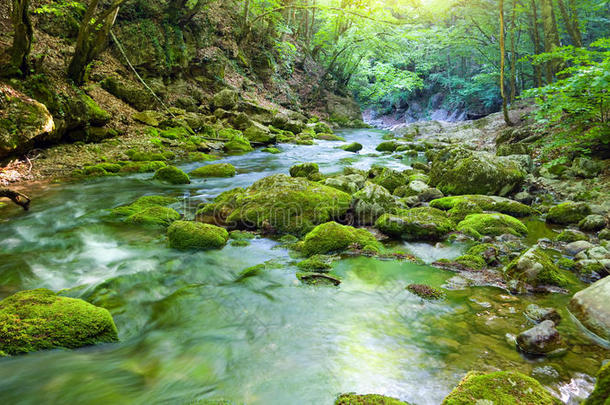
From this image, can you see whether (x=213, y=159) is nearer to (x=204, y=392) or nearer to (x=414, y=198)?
(x=414, y=198)

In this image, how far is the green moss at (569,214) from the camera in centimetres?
611

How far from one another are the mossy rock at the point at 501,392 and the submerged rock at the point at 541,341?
24.9 inches

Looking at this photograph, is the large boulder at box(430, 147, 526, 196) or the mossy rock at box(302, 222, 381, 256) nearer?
the mossy rock at box(302, 222, 381, 256)

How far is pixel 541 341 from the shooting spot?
2.68 m

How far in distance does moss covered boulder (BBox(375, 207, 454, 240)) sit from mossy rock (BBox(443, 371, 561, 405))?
3528 millimetres

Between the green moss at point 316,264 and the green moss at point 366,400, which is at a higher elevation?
the green moss at point 366,400

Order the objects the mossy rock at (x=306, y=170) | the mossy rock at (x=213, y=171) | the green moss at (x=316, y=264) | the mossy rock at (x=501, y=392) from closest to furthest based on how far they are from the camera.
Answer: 1. the mossy rock at (x=501, y=392)
2. the green moss at (x=316, y=264)
3. the mossy rock at (x=306, y=170)
4. the mossy rock at (x=213, y=171)

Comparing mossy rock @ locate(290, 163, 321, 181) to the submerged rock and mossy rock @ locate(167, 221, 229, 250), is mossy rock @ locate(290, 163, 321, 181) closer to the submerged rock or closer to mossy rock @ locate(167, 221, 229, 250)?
mossy rock @ locate(167, 221, 229, 250)

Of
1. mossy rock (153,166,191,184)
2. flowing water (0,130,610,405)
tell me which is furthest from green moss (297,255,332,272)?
mossy rock (153,166,191,184)

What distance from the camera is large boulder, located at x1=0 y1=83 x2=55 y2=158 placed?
7480mm

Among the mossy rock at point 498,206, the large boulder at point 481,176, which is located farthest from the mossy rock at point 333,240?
the large boulder at point 481,176

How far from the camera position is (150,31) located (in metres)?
16.5

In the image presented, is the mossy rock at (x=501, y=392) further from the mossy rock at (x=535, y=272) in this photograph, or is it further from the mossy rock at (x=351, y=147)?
the mossy rock at (x=351, y=147)

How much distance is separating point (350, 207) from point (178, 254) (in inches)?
134
